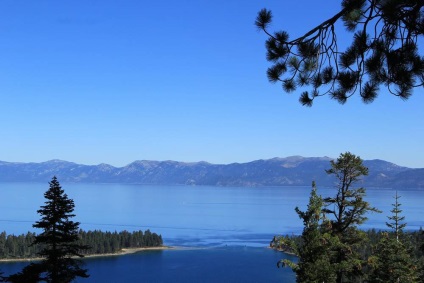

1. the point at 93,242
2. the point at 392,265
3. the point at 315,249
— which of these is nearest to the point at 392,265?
the point at 392,265

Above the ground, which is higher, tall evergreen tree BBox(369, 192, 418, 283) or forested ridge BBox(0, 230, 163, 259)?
tall evergreen tree BBox(369, 192, 418, 283)

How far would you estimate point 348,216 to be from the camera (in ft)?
81.9

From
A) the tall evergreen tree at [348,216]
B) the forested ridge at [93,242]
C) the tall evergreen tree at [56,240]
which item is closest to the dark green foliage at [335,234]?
the tall evergreen tree at [348,216]

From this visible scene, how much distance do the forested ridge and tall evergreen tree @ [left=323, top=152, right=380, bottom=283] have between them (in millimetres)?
124539

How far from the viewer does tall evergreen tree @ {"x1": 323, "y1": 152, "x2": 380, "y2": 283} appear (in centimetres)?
2442

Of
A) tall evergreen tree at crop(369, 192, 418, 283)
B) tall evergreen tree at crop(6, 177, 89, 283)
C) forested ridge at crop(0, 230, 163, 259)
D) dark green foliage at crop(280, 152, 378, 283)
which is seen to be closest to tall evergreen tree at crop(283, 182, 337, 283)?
dark green foliage at crop(280, 152, 378, 283)

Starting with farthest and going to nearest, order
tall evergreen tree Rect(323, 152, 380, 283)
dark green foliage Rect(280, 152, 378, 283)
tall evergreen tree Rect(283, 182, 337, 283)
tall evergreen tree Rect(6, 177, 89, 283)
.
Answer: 1. tall evergreen tree Rect(323, 152, 380, 283)
2. dark green foliage Rect(280, 152, 378, 283)
3. tall evergreen tree Rect(283, 182, 337, 283)
4. tall evergreen tree Rect(6, 177, 89, 283)

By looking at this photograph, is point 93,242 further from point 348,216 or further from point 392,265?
point 348,216

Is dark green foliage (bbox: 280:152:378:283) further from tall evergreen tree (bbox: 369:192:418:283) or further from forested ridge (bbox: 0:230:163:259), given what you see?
forested ridge (bbox: 0:230:163:259)

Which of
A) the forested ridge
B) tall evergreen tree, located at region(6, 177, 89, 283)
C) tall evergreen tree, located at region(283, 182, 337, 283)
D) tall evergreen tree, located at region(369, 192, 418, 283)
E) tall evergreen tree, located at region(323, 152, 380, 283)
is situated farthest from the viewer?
the forested ridge

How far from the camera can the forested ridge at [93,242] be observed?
Result: 15625cm

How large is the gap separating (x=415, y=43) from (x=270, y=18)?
2.67 meters

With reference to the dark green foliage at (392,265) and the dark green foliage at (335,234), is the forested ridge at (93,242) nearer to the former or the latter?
the dark green foliage at (392,265)

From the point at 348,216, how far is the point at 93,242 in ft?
506
